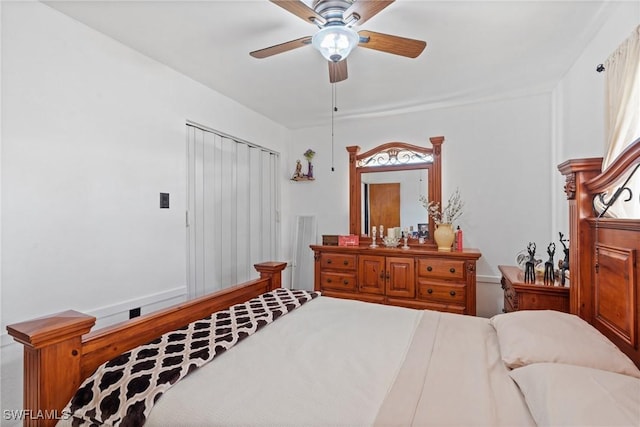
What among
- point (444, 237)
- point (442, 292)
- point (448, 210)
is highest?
point (448, 210)

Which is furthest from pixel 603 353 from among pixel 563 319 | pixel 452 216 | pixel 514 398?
pixel 452 216

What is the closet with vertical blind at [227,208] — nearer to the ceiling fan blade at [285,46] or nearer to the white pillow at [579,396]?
the ceiling fan blade at [285,46]

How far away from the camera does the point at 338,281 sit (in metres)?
3.48

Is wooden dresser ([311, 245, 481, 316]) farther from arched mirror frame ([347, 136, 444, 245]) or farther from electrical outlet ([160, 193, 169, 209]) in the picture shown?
electrical outlet ([160, 193, 169, 209])

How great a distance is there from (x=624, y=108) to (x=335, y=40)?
5.17 ft

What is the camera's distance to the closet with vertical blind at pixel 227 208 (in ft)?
9.49

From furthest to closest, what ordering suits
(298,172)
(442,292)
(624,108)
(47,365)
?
1. (298,172)
2. (442,292)
3. (624,108)
4. (47,365)

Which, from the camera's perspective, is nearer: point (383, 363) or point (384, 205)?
point (383, 363)

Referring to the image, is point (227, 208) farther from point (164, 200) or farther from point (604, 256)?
point (604, 256)

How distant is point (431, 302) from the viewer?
3.05 metres

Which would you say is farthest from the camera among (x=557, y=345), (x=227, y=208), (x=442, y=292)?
(x=227, y=208)

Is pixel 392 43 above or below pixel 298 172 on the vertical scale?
above

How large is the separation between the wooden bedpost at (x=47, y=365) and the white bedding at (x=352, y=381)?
0.40 meters

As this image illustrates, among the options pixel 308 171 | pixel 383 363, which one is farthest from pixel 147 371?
pixel 308 171
